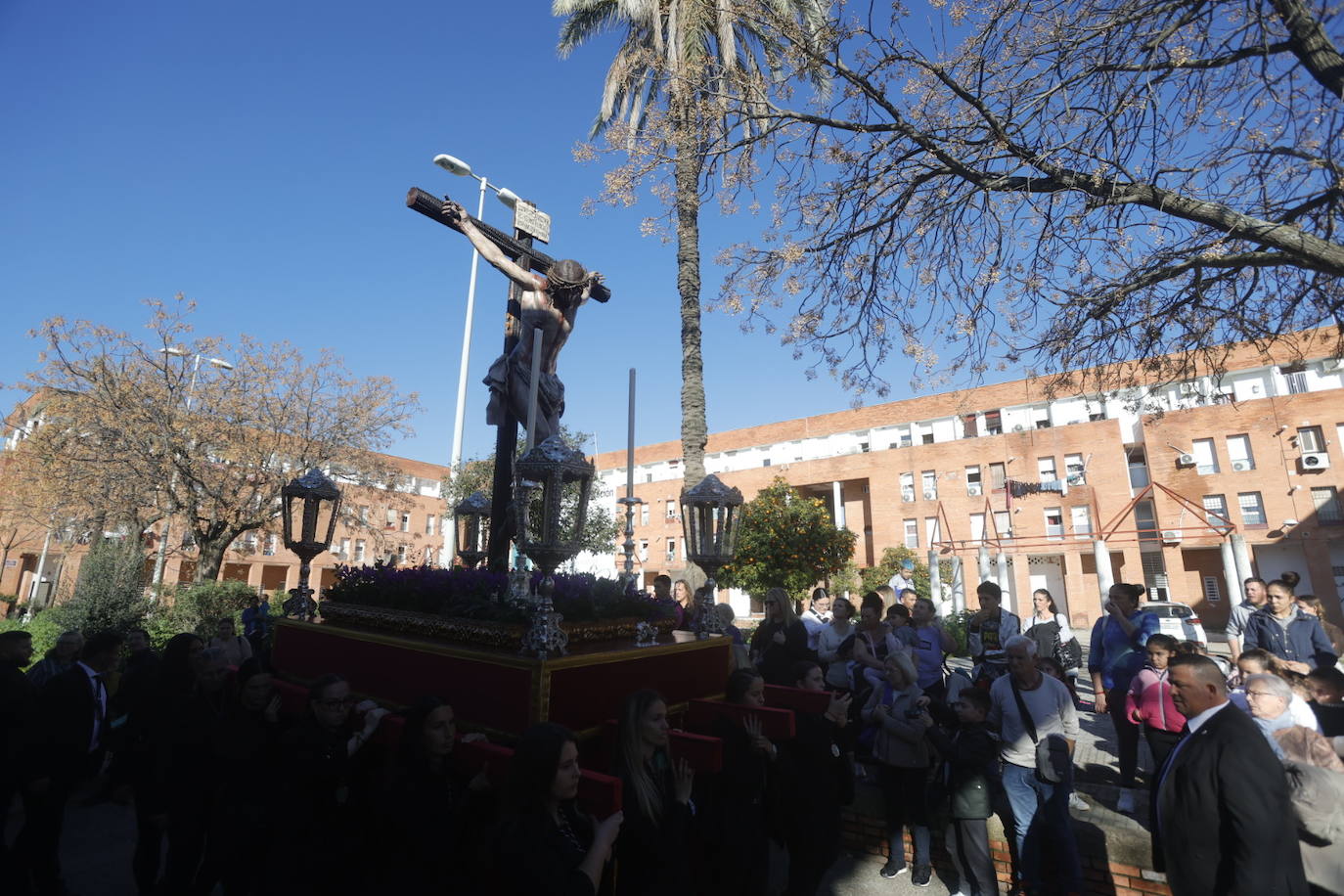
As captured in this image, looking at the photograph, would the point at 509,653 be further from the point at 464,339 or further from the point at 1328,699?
the point at 464,339

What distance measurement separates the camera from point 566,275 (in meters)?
7.16

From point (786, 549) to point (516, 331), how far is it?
11997mm

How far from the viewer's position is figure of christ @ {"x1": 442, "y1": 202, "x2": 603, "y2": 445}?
690 cm

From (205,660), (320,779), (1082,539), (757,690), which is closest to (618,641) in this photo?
(757,690)

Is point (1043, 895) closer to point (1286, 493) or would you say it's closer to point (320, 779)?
point (320, 779)

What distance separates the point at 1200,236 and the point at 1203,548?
35.4 metres

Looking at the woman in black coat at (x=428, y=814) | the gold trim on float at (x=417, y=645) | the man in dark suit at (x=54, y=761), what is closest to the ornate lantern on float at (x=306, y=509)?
the gold trim on float at (x=417, y=645)

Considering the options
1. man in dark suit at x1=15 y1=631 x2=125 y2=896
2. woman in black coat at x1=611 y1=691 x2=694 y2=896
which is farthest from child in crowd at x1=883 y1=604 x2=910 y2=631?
man in dark suit at x1=15 y1=631 x2=125 y2=896

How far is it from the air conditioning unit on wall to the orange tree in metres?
25.5

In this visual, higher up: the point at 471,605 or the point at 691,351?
the point at 691,351

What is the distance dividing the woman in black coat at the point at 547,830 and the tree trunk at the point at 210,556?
66.4 ft

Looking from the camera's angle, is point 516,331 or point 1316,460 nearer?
point 516,331

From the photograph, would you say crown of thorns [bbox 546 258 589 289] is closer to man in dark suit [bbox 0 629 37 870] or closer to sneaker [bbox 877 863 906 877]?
man in dark suit [bbox 0 629 37 870]

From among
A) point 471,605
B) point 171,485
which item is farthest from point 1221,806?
point 171,485
